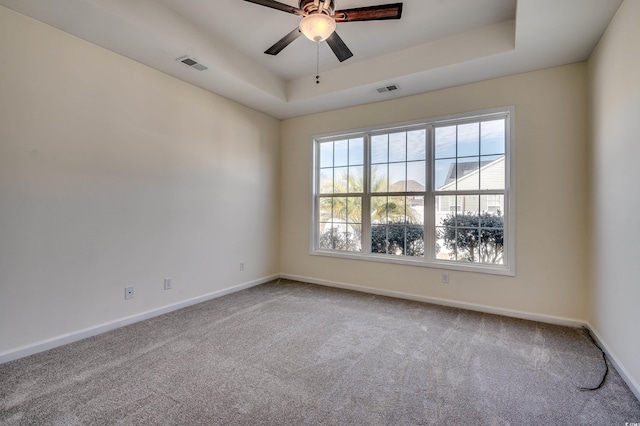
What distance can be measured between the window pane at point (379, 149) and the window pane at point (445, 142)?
709mm

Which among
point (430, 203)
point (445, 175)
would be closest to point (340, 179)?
point (430, 203)

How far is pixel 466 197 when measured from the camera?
3.62 meters

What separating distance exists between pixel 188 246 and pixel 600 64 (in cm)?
463

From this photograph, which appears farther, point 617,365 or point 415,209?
point 415,209

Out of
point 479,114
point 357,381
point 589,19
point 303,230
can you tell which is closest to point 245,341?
point 357,381

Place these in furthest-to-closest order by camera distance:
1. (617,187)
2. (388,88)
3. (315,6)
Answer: (388,88) → (617,187) → (315,6)

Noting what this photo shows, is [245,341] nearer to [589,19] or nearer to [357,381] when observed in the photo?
[357,381]

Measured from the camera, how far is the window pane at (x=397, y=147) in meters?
4.06

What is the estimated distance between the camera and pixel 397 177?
13.5ft

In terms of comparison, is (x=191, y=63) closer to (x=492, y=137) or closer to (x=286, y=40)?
(x=286, y=40)

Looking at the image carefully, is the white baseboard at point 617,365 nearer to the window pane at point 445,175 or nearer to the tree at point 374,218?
the tree at point 374,218

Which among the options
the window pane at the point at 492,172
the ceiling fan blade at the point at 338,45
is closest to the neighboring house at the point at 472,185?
the window pane at the point at 492,172

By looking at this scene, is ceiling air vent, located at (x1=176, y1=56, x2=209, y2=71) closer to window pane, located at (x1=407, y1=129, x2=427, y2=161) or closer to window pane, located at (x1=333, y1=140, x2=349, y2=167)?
window pane, located at (x1=333, y1=140, x2=349, y2=167)

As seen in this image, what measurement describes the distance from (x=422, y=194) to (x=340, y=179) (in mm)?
1331
